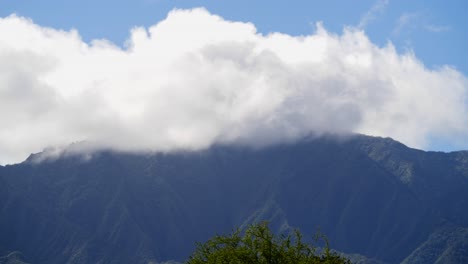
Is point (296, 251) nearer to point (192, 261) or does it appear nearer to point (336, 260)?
point (336, 260)

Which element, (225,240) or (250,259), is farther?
(225,240)

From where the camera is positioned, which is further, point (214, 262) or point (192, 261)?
point (192, 261)

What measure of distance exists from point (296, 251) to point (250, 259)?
8.60m

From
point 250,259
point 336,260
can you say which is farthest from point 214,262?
point 336,260

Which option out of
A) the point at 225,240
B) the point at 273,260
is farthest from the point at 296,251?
the point at 225,240

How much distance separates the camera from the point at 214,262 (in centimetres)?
9369

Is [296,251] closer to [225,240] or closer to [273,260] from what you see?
[273,260]

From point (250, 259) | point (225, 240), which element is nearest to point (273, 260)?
point (250, 259)

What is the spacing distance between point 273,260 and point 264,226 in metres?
9.19

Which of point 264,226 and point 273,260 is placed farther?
point 264,226

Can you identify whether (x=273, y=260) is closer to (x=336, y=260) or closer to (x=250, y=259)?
(x=250, y=259)

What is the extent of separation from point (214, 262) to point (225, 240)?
25.4 feet

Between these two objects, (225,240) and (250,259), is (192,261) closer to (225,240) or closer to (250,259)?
(225,240)

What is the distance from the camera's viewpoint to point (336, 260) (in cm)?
10150
